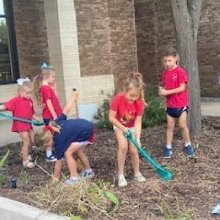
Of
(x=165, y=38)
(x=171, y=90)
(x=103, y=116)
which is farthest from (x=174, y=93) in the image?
(x=165, y=38)

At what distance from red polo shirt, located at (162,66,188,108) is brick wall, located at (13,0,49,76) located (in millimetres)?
5459

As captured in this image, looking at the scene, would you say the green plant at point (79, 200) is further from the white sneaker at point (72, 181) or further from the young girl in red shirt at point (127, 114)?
the young girl in red shirt at point (127, 114)

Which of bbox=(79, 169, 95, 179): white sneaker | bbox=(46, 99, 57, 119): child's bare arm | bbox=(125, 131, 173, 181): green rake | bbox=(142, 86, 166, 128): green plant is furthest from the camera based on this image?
bbox=(142, 86, 166, 128): green plant

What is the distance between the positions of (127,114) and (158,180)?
2.58ft

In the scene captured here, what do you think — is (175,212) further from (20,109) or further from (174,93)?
(20,109)

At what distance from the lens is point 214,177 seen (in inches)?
214

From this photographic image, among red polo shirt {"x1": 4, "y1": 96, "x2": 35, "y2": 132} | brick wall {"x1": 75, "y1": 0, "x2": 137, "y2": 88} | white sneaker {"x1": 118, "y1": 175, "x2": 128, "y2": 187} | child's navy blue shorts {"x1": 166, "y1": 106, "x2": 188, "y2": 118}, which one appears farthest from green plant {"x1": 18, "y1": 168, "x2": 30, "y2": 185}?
brick wall {"x1": 75, "y1": 0, "x2": 137, "y2": 88}

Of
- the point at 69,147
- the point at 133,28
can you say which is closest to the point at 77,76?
the point at 133,28

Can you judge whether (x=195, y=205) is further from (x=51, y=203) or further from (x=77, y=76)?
(x=77, y=76)

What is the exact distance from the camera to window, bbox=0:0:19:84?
37.8ft

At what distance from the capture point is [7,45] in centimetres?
1157

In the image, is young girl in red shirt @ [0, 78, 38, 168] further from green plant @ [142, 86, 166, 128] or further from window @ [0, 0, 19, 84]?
window @ [0, 0, 19, 84]

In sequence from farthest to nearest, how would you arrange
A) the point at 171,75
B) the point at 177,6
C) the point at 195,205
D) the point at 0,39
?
the point at 0,39 → the point at 177,6 → the point at 171,75 → the point at 195,205

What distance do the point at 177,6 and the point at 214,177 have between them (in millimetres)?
3104
